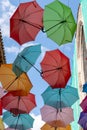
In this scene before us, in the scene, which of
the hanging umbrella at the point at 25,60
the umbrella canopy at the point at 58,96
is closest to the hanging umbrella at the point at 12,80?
the hanging umbrella at the point at 25,60

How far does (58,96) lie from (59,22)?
124 inches

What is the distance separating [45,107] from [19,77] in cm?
195

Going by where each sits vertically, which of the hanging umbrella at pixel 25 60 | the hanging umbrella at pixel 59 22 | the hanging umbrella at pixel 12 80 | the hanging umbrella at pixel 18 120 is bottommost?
the hanging umbrella at pixel 18 120

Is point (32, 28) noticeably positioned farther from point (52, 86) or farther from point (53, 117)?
point (53, 117)

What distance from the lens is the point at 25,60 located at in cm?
1078

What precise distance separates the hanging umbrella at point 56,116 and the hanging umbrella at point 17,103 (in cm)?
71

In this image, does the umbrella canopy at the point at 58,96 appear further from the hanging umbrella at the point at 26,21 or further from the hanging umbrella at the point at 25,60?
the hanging umbrella at the point at 26,21

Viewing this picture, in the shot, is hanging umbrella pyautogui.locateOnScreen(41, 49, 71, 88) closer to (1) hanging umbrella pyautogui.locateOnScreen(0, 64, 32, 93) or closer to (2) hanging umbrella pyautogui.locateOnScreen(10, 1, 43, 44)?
(1) hanging umbrella pyautogui.locateOnScreen(0, 64, 32, 93)

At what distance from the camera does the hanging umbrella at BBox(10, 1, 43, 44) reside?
401 inches

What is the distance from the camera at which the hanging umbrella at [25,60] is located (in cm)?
1064

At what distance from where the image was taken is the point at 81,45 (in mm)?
22172

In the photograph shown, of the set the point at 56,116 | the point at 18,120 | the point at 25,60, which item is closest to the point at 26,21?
the point at 25,60

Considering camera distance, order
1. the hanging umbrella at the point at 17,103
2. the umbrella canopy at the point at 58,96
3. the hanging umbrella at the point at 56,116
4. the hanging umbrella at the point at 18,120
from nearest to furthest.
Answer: the hanging umbrella at the point at 17,103 < the umbrella canopy at the point at 58,96 < the hanging umbrella at the point at 56,116 < the hanging umbrella at the point at 18,120

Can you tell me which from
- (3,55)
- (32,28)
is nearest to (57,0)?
(32,28)
